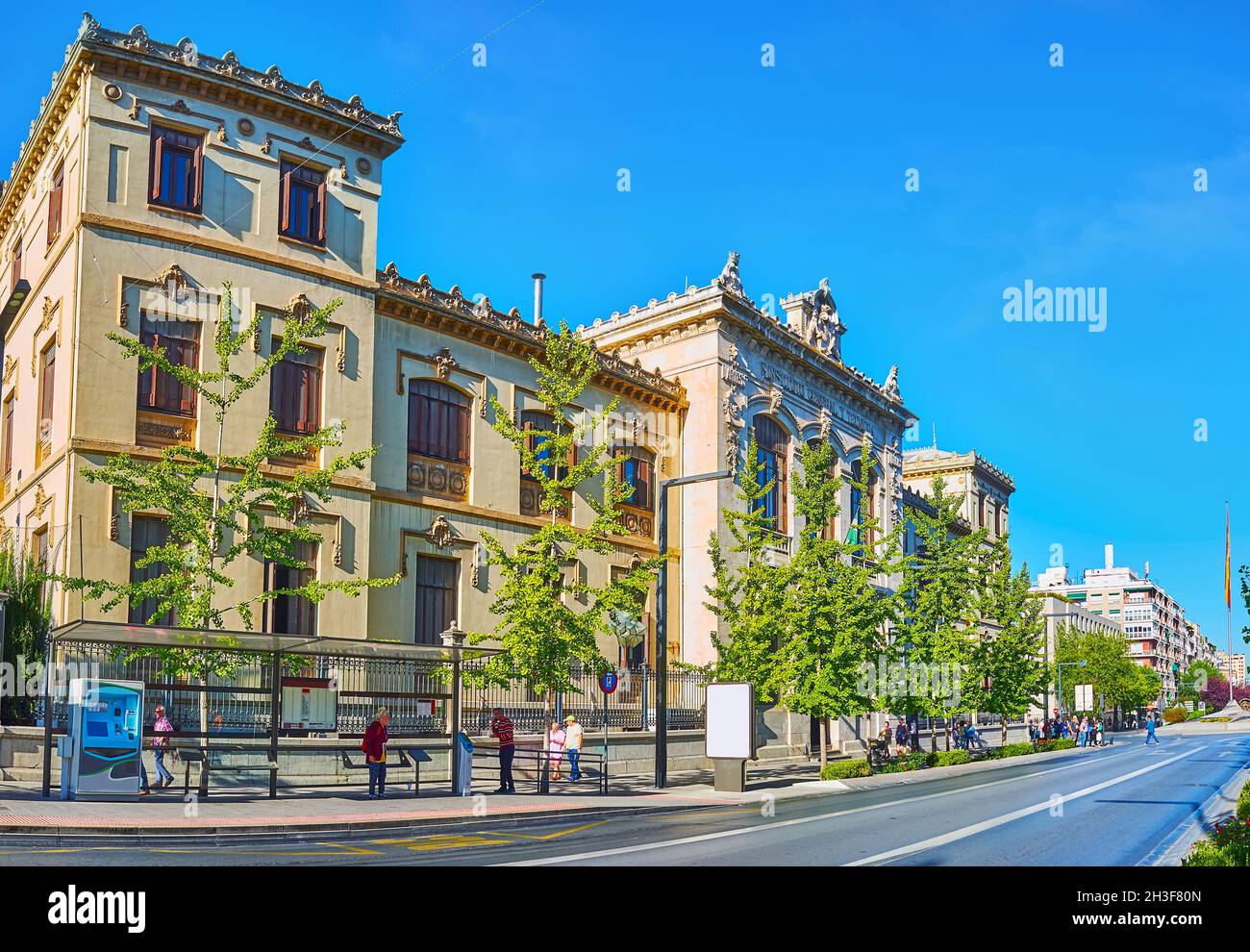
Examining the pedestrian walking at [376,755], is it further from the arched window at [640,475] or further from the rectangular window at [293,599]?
the arched window at [640,475]

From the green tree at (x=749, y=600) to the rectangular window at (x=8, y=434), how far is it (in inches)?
794

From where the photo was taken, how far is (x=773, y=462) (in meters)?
44.3

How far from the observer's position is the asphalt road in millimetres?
13953

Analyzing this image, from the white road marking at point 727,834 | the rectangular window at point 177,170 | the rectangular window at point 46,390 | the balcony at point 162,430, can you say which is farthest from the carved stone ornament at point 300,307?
the white road marking at point 727,834

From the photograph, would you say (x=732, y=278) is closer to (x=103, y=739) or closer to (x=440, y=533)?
(x=440, y=533)

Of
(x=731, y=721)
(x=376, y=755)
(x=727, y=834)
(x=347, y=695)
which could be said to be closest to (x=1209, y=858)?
(x=727, y=834)

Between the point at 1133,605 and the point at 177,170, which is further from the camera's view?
the point at 1133,605

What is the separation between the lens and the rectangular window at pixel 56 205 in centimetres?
2747

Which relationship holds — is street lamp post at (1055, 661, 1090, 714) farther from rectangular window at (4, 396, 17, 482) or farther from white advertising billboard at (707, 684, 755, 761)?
rectangular window at (4, 396, 17, 482)

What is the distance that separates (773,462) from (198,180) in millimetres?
24543

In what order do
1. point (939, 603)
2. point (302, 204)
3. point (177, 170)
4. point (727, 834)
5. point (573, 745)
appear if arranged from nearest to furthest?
1. point (727, 834)
2. point (177, 170)
3. point (573, 745)
4. point (302, 204)
5. point (939, 603)
